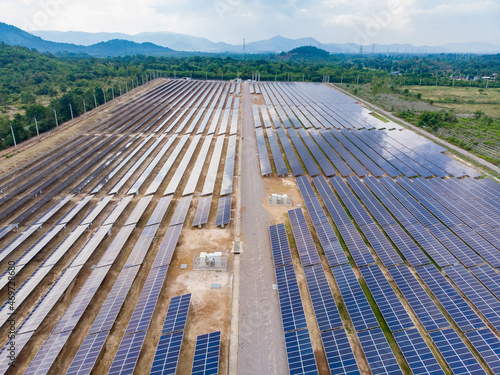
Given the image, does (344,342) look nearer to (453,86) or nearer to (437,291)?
(437,291)

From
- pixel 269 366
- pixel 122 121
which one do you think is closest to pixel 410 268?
pixel 269 366

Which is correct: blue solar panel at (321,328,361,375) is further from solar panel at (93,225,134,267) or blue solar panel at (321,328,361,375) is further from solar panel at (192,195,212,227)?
solar panel at (93,225,134,267)

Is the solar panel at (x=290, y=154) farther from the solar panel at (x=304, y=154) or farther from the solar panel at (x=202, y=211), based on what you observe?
the solar panel at (x=202, y=211)

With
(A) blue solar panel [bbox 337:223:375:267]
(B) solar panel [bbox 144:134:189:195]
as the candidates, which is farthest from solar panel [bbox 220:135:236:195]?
(A) blue solar panel [bbox 337:223:375:267]

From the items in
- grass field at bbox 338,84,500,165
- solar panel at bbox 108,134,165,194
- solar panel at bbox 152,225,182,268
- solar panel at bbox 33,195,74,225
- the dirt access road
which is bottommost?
the dirt access road

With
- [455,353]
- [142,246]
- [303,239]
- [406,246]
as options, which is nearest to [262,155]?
[303,239]

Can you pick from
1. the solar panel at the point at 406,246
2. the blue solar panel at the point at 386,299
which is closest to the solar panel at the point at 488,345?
the blue solar panel at the point at 386,299
